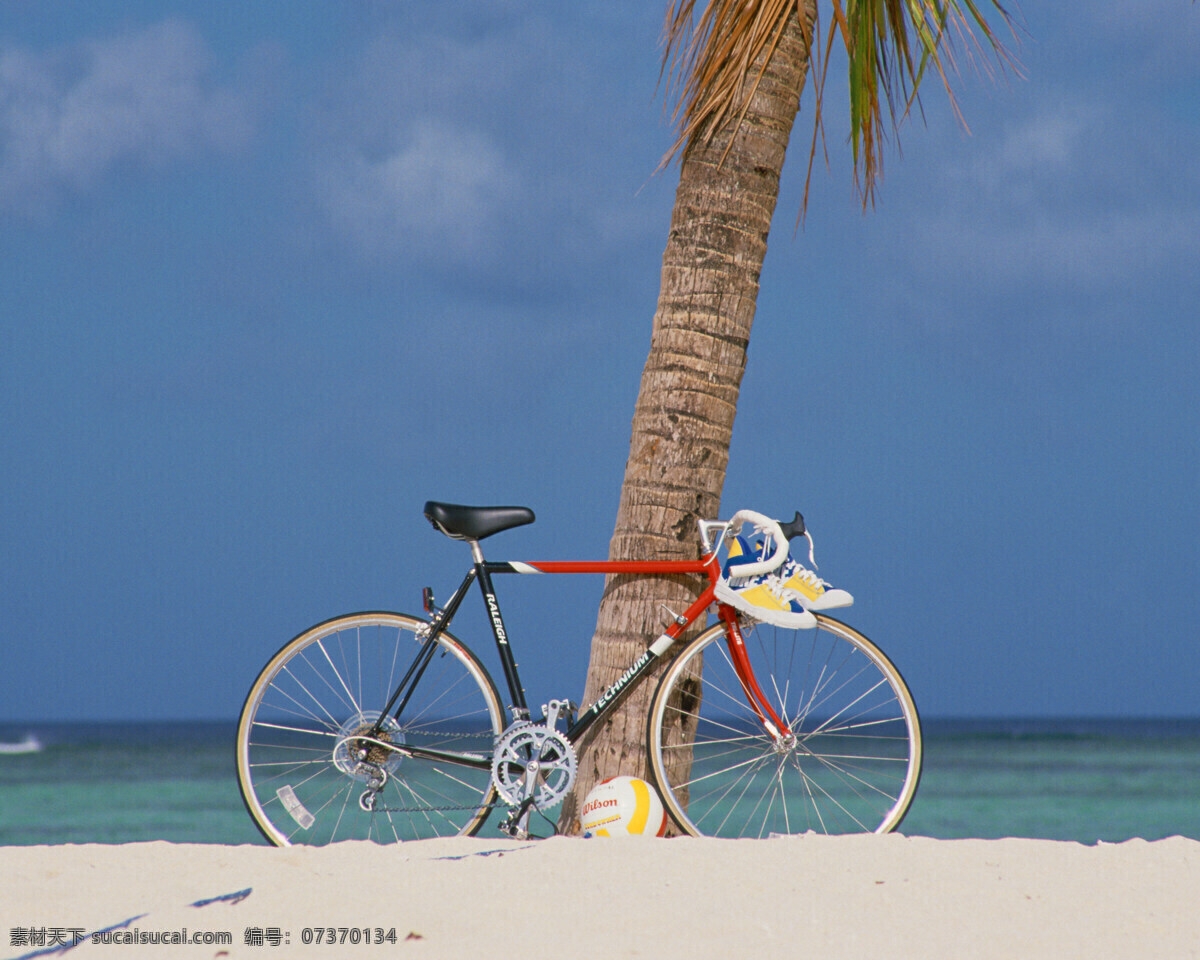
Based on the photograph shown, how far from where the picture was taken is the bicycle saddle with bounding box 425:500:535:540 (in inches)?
152

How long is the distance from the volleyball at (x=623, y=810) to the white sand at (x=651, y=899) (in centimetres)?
37

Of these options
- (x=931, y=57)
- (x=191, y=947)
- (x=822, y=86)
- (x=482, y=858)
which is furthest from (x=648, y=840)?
(x=931, y=57)

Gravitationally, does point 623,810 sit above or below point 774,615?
below

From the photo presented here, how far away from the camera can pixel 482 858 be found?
323 centimetres

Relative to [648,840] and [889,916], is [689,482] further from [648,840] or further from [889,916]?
[889,916]

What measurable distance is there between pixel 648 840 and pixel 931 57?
4300 mm

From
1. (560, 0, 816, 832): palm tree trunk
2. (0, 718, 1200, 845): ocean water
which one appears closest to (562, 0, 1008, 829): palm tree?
(560, 0, 816, 832): palm tree trunk

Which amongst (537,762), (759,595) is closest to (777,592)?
(759,595)

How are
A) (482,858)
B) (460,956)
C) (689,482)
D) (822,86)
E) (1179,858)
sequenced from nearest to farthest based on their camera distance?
(460,956), (482,858), (1179,858), (689,482), (822,86)

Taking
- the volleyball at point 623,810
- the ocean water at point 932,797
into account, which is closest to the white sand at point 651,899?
the volleyball at point 623,810

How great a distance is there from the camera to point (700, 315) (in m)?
4.45

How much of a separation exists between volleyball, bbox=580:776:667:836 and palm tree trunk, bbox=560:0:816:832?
368 millimetres

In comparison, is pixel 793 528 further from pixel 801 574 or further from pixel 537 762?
pixel 537 762

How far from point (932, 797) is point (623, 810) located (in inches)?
639
